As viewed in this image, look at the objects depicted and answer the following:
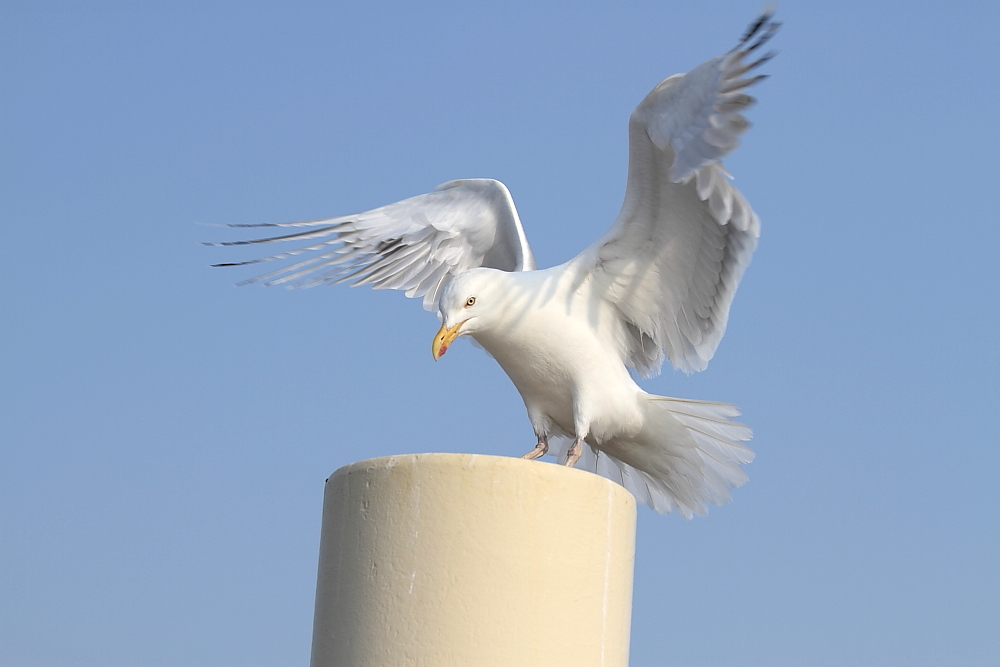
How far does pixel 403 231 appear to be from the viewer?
747 cm

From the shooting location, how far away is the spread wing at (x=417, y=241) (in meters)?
7.44

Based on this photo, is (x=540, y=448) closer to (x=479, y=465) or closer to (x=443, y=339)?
(x=443, y=339)

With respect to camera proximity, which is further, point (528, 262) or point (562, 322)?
point (528, 262)

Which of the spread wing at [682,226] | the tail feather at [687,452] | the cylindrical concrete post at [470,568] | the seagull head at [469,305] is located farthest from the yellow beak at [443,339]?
the cylindrical concrete post at [470,568]

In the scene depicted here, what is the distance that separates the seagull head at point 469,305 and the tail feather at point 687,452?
106 cm

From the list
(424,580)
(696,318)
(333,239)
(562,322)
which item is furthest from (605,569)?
(333,239)

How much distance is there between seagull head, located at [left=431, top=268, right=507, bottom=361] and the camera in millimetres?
6031

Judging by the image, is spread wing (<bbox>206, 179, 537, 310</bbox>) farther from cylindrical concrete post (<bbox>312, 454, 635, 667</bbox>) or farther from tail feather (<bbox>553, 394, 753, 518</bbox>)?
cylindrical concrete post (<bbox>312, 454, 635, 667</bbox>)

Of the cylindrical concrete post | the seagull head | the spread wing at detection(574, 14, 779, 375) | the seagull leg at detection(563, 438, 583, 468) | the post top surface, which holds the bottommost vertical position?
the cylindrical concrete post

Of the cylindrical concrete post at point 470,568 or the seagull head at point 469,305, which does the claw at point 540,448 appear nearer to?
the seagull head at point 469,305

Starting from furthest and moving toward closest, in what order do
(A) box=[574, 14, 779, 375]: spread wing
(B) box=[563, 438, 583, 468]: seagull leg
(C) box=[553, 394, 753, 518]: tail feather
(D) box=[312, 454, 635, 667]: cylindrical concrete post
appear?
(C) box=[553, 394, 753, 518]: tail feather
(B) box=[563, 438, 583, 468]: seagull leg
(A) box=[574, 14, 779, 375]: spread wing
(D) box=[312, 454, 635, 667]: cylindrical concrete post

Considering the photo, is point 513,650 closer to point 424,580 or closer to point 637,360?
point 424,580

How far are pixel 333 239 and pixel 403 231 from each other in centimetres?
48

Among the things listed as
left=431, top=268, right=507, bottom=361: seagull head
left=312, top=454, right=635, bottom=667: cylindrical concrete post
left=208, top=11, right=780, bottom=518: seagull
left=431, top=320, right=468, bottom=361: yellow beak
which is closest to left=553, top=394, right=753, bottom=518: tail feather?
left=208, top=11, right=780, bottom=518: seagull
